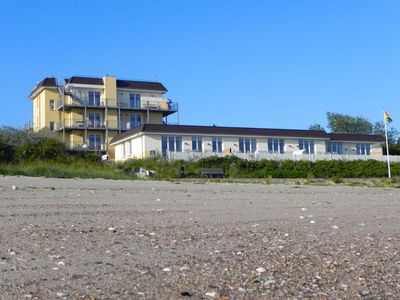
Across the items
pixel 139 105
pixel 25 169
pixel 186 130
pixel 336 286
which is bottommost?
pixel 336 286

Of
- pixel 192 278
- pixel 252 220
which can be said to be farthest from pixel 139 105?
pixel 192 278

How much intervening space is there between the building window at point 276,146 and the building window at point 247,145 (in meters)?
1.81

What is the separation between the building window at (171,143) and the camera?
190 ft

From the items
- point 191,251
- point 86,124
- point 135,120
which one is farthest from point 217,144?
point 191,251

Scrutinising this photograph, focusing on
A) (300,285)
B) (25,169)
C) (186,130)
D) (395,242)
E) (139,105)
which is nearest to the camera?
(300,285)

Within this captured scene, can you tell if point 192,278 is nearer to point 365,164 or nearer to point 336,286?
point 336,286

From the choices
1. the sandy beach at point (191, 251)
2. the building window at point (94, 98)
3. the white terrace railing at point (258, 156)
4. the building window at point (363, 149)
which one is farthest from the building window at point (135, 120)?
the sandy beach at point (191, 251)

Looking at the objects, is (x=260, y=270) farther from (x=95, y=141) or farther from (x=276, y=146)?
(x=95, y=141)

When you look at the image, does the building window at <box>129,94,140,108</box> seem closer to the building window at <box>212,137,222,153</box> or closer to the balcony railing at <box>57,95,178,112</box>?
the balcony railing at <box>57,95,178,112</box>

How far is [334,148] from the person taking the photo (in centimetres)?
6750

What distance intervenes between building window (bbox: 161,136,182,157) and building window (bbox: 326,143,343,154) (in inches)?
689

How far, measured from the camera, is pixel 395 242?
962 centimetres

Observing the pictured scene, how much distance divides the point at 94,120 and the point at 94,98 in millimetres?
2935

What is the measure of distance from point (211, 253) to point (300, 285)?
179 cm
